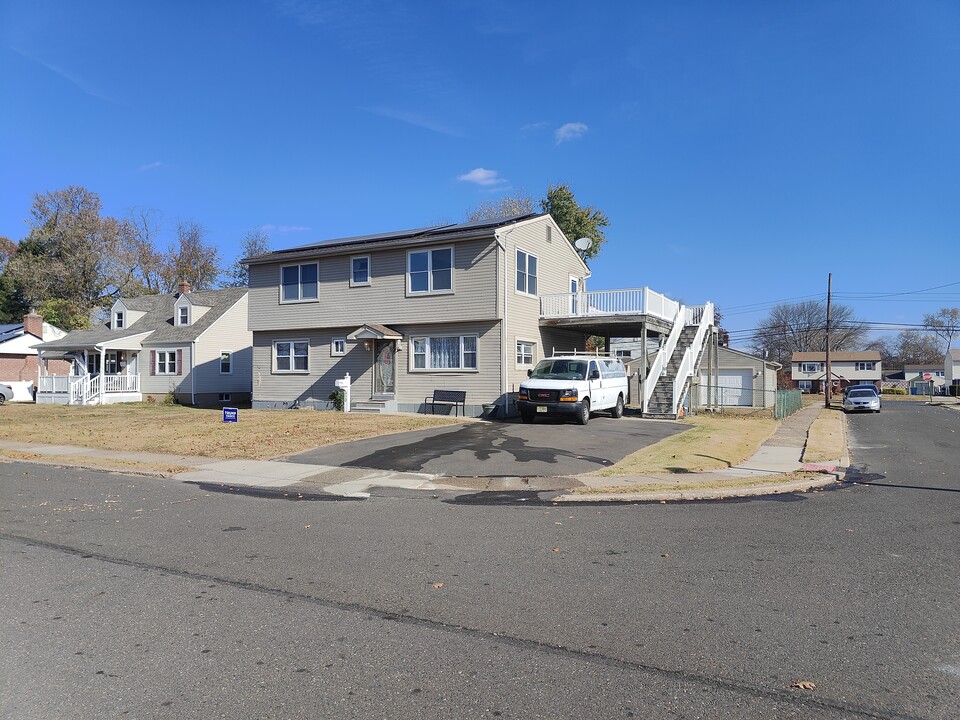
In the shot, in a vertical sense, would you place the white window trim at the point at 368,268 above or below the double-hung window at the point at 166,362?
above

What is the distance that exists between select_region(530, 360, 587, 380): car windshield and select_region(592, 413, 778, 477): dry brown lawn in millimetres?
3741

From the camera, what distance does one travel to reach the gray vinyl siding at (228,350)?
3459 centimetres

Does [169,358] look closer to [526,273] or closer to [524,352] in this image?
[524,352]

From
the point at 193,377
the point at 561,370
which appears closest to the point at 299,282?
the point at 193,377

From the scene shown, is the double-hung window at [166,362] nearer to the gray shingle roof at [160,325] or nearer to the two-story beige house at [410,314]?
the gray shingle roof at [160,325]

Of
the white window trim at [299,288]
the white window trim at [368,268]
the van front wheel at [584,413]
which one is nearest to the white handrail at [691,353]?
the van front wheel at [584,413]

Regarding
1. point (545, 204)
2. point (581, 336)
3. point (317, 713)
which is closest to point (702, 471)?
point (317, 713)

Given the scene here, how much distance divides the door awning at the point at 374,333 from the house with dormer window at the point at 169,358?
1347 centimetres

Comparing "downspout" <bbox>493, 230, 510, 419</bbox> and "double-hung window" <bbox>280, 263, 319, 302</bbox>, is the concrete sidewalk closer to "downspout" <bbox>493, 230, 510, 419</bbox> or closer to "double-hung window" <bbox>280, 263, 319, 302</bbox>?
"downspout" <bbox>493, 230, 510, 419</bbox>

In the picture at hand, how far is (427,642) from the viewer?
438cm

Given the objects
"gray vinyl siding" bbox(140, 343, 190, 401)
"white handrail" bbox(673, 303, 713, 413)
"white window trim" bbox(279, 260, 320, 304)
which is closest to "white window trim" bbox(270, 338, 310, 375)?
"white window trim" bbox(279, 260, 320, 304)

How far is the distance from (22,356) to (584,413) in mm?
36890

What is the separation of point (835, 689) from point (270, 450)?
12947 mm

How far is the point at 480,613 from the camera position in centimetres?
491
